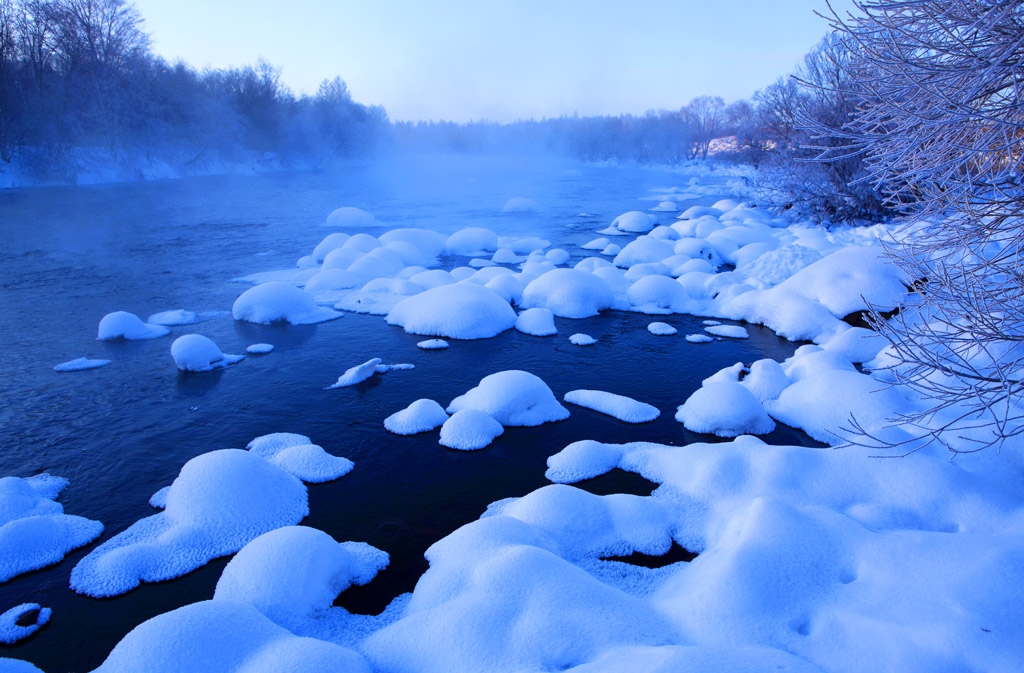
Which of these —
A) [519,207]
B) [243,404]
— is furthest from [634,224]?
[243,404]

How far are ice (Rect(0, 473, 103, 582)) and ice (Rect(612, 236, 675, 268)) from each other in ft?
46.6

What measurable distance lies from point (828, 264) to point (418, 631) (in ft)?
37.4

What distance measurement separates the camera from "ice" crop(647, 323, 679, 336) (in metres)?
11.7

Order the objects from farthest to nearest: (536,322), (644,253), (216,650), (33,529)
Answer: (644,253) < (536,322) < (33,529) < (216,650)

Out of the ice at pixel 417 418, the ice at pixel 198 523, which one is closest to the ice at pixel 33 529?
the ice at pixel 198 523

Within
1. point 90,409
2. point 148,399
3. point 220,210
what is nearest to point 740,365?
point 148,399

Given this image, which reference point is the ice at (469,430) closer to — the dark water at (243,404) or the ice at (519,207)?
the dark water at (243,404)

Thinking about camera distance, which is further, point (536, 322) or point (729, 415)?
point (536, 322)

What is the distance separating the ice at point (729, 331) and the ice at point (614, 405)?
12.6 ft

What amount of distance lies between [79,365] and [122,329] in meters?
1.43

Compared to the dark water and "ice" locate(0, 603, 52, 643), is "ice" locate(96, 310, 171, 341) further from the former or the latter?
"ice" locate(0, 603, 52, 643)

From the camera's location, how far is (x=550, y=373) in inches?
387

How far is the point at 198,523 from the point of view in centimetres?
563

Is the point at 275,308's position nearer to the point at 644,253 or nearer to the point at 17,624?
the point at 17,624
